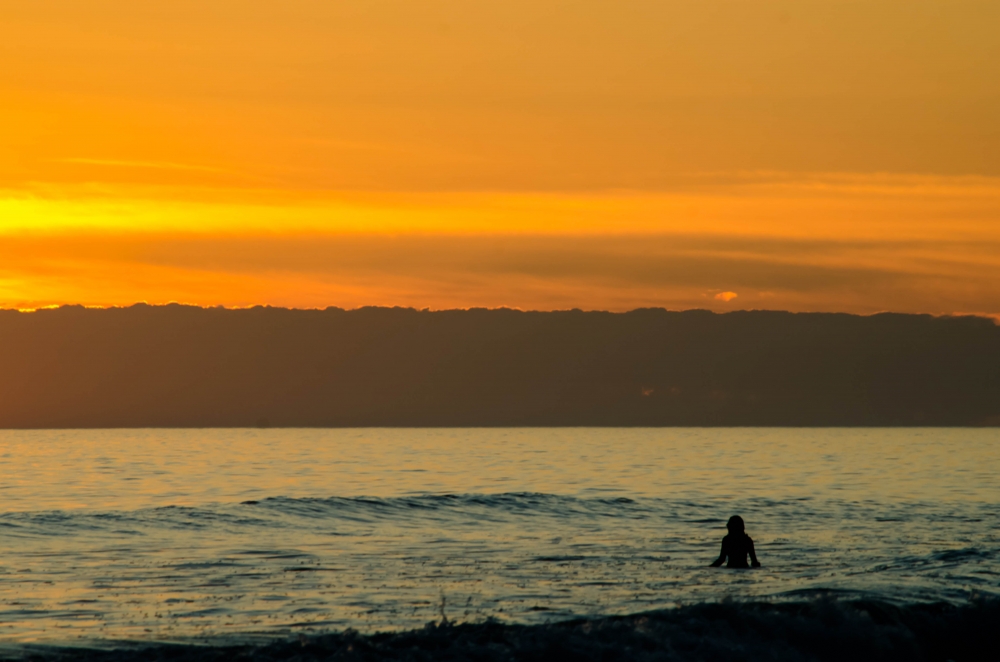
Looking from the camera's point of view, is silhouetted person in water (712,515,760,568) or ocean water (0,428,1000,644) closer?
ocean water (0,428,1000,644)

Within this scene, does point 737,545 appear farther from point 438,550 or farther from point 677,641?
point 677,641

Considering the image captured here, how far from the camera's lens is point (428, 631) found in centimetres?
1509

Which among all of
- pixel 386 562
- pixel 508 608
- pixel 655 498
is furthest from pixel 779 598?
pixel 655 498

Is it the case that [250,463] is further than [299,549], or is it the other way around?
[250,463]

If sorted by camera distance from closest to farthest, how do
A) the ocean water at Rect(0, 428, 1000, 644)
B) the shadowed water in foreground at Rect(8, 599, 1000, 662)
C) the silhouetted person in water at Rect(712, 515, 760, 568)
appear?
1. the shadowed water in foreground at Rect(8, 599, 1000, 662)
2. the ocean water at Rect(0, 428, 1000, 644)
3. the silhouetted person in water at Rect(712, 515, 760, 568)

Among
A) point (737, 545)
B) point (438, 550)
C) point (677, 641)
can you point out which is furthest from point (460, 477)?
point (677, 641)

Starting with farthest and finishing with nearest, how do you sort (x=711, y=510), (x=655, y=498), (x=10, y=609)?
1. (x=655, y=498)
2. (x=711, y=510)
3. (x=10, y=609)

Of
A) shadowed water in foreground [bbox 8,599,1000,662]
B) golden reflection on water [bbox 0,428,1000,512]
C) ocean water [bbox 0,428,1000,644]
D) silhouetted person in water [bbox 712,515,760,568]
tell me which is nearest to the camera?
shadowed water in foreground [bbox 8,599,1000,662]

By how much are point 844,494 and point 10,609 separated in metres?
41.1

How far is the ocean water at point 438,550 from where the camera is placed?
1797cm

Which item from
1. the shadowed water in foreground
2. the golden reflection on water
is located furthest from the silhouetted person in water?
the golden reflection on water

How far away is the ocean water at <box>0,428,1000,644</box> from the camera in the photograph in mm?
17969

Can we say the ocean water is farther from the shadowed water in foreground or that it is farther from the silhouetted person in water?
the shadowed water in foreground

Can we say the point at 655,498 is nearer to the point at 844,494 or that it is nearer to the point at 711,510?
the point at 711,510
